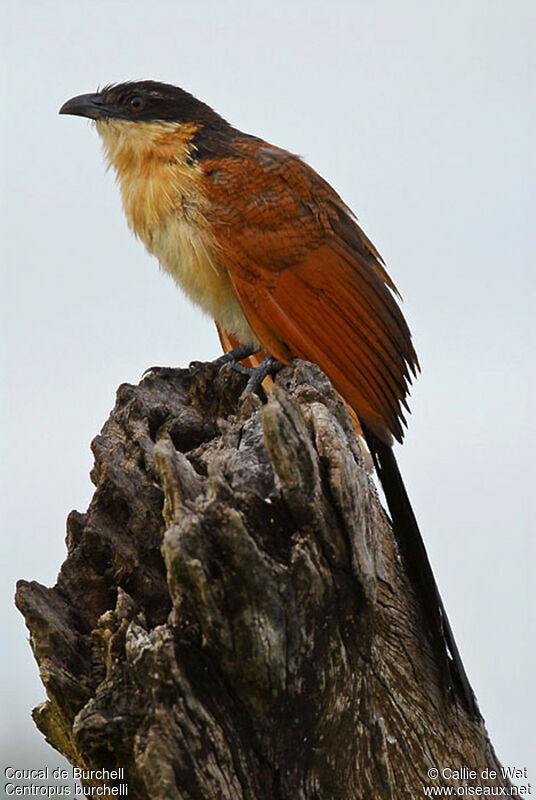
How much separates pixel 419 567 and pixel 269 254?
1.25 m

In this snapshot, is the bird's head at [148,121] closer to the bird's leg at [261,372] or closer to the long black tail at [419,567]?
the bird's leg at [261,372]

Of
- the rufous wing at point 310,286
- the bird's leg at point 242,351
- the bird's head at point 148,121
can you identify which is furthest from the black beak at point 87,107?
the bird's leg at point 242,351

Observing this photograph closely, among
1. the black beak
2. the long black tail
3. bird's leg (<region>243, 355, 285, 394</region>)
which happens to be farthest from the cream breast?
the long black tail

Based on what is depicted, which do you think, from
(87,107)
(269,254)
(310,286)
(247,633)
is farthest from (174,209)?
(247,633)

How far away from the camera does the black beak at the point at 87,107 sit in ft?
12.4

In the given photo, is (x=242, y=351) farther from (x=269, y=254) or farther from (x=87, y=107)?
(x=87, y=107)

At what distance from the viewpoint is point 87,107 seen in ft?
12.5

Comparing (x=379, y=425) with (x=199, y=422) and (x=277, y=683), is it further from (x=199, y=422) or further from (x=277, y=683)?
(x=277, y=683)

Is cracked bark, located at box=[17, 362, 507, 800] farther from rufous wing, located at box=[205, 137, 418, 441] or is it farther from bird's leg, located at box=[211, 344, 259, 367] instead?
bird's leg, located at box=[211, 344, 259, 367]

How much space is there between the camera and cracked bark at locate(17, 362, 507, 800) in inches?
71.7

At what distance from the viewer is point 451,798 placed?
2.22m

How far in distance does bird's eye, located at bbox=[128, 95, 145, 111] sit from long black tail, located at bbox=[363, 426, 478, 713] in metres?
1.75

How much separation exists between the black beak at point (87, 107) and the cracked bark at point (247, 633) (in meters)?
1.79

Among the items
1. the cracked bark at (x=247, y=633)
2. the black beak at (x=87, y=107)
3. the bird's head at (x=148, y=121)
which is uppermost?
the black beak at (x=87, y=107)
